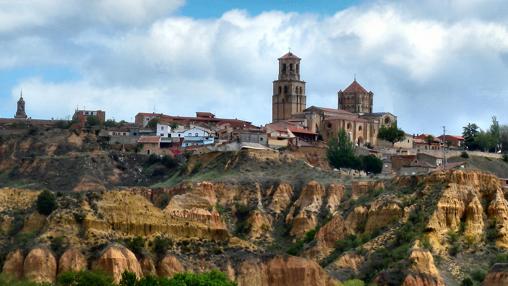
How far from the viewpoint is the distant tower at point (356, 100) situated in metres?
172

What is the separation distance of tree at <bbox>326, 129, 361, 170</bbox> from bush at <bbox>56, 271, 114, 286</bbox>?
50.2 metres

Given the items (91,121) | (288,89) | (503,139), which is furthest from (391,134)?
(91,121)

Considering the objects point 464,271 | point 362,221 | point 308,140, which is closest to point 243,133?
point 308,140

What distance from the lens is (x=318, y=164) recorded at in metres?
143

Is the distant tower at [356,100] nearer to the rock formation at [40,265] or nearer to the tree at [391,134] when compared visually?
the tree at [391,134]

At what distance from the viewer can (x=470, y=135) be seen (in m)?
164

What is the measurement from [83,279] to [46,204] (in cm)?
1828

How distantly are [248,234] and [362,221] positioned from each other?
9.00 metres

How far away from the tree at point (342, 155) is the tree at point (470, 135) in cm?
1897

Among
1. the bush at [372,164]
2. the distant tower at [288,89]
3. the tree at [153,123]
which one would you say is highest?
the distant tower at [288,89]

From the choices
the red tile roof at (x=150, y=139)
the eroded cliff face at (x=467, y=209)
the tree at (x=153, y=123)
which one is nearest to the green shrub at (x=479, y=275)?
the eroded cliff face at (x=467, y=209)

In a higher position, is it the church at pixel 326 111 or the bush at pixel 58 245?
the church at pixel 326 111

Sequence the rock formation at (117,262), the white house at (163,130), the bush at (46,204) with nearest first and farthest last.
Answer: the rock formation at (117,262) < the bush at (46,204) < the white house at (163,130)

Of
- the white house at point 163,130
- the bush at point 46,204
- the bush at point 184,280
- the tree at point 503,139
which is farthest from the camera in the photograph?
the tree at point 503,139
